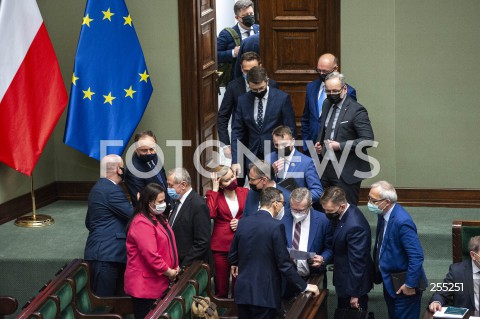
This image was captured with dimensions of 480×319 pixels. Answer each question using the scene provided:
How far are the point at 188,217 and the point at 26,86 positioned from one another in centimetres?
248

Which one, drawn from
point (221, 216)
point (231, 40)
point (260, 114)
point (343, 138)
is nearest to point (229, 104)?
point (260, 114)

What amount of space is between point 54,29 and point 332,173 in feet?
11.9

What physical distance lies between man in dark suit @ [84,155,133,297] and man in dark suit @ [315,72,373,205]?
169 centimetres

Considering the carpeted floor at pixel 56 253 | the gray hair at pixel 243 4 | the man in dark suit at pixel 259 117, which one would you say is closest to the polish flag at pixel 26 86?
the carpeted floor at pixel 56 253

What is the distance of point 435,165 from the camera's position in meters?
10.9

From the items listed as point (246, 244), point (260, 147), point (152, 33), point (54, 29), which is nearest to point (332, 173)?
point (260, 147)

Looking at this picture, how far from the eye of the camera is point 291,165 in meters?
9.17

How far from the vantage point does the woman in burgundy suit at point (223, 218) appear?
Result: 29.8ft

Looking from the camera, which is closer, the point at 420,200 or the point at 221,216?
the point at 221,216

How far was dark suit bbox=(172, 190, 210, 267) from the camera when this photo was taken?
8.86 metres

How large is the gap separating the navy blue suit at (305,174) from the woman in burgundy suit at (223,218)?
395mm

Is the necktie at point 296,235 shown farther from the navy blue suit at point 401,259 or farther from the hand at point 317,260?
the navy blue suit at point 401,259

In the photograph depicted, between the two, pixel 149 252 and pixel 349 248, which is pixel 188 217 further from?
pixel 349 248

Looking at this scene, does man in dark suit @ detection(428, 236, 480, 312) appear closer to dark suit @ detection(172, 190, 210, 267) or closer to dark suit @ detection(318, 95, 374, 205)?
dark suit @ detection(318, 95, 374, 205)
